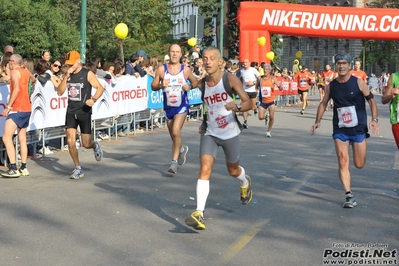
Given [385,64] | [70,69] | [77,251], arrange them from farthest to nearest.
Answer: [385,64] → [70,69] → [77,251]

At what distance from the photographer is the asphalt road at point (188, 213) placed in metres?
6.83

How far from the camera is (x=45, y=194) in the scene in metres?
10.1

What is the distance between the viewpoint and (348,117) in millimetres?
9438

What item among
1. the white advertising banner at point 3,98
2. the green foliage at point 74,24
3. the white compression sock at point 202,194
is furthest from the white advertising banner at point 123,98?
the green foliage at point 74,24

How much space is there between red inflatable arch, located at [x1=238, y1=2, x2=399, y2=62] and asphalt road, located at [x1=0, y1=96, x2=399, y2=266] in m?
16.1

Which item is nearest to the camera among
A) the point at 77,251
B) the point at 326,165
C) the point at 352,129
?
the point at 77,251

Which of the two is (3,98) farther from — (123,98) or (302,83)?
(302,83)

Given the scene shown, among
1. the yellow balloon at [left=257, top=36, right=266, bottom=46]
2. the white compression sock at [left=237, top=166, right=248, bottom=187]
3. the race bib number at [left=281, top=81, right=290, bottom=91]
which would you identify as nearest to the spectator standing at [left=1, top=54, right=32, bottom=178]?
the white compression sock at [left=237, top=166, right=248, bottom=187]

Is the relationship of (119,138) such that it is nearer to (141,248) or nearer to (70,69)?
(70,69)

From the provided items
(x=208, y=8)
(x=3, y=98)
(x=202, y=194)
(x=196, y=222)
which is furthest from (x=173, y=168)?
(x=208, y=8)

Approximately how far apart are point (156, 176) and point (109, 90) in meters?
5.47

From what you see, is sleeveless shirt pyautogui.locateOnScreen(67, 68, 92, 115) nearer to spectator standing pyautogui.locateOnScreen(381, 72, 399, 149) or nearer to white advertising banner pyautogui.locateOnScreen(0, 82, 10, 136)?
white advertising banner pyautogui.locateOnScreen(0, 82, 10, 136)

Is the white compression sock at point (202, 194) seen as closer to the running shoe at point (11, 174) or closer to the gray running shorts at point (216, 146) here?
the gray running shorts at point (216, 146)

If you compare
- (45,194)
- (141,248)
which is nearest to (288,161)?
(45,194)
